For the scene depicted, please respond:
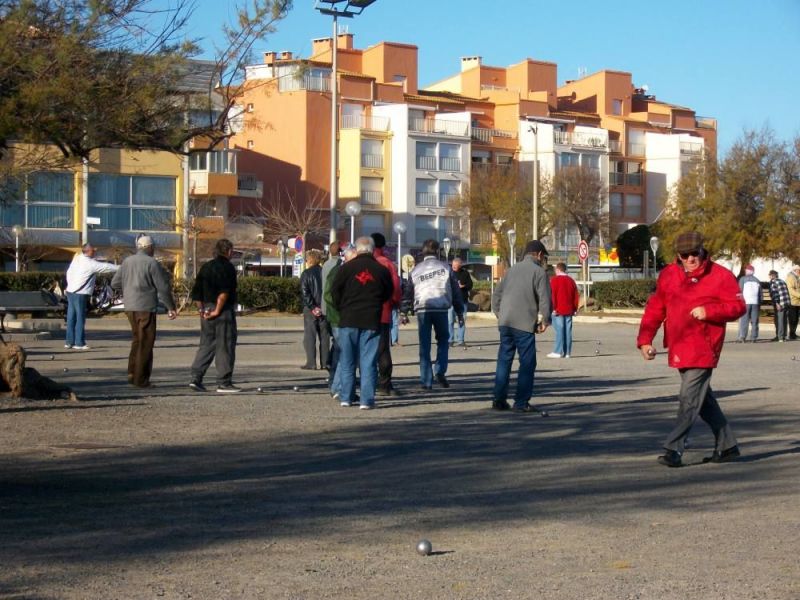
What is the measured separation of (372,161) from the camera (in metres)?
93.1

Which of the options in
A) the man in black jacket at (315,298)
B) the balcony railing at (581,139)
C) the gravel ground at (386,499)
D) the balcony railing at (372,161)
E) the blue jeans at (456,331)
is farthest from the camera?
the balcony railing at (581,139)

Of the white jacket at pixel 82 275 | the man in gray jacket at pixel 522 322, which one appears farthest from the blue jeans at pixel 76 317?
the man in gray jacket at pixel 522 322

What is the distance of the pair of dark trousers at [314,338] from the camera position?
1880cm

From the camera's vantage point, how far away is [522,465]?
34.4ft

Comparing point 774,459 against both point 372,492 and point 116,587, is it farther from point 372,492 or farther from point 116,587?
point 116,587

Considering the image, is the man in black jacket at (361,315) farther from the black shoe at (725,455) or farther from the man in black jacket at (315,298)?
the black shoe at (725,455)

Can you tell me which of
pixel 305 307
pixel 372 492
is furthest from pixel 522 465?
pixel 305 307

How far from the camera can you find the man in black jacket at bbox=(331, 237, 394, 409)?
14.4 m

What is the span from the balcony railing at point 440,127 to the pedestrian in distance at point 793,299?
207ft

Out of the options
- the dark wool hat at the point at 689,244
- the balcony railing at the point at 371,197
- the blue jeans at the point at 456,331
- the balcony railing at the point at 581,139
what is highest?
the balcony railing at the point at 581,139

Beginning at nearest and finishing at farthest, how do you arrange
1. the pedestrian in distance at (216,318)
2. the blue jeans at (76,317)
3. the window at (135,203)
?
the pedestrian in distance at (216,318)
the blue jeans at (76,317)
the window at (135,203)

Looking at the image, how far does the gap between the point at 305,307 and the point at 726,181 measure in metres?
41.6

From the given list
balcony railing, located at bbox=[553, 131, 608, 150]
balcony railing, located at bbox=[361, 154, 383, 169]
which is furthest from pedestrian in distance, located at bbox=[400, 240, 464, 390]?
balcony railing, located at bbox=[553, 131, 608, 150]

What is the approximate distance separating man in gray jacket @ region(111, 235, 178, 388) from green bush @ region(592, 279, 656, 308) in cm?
3804
